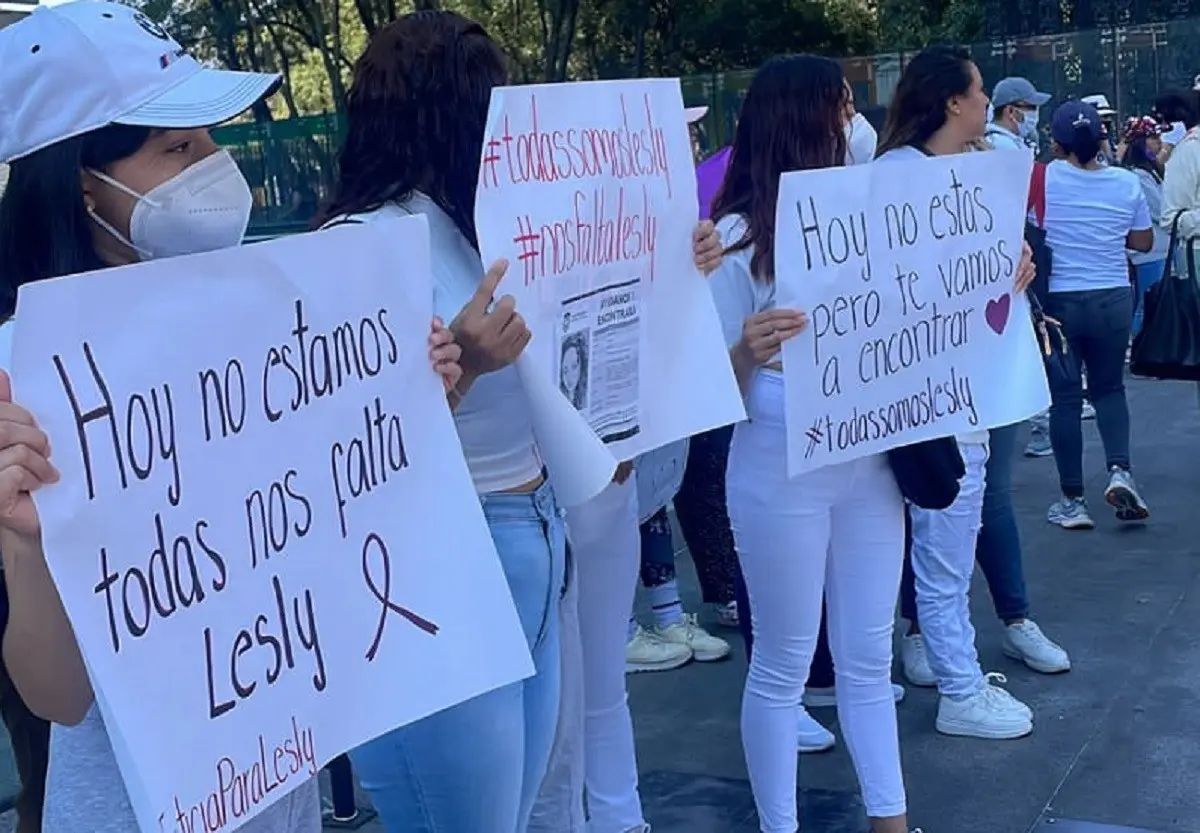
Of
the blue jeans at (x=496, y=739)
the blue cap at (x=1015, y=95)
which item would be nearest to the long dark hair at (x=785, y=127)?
the blue jeans at (x=496, y=739)

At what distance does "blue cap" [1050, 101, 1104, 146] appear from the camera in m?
6.52

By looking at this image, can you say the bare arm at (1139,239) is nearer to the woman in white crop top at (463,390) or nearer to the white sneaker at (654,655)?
the white sneaker at (654,655)

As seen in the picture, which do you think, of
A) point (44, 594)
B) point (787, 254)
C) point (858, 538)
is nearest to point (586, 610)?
point (858, 538)

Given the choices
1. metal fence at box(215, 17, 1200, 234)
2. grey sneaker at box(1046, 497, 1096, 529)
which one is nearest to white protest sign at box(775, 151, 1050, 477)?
grey sneaker at box(1046, 497, 1096, 529)

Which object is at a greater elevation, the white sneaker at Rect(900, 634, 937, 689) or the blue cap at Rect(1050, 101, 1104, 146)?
the blue cap at Rect(1050, 101, 1104, 146)

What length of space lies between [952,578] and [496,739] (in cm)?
247

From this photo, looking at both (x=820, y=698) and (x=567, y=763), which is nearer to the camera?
(x=567, y=763)

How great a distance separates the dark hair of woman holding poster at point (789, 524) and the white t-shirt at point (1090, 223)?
3410 mm

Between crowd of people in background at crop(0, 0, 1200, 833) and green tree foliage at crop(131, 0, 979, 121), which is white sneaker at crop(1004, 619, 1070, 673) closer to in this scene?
crowd of people in background at crop(0, 0, 1200, 833)

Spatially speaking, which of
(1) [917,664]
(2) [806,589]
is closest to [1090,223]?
(1) [917,664]

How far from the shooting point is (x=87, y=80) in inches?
73.8

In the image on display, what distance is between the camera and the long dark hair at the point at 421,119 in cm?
246

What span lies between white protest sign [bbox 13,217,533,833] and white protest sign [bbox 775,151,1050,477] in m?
1.22

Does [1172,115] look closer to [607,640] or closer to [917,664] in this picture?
[917,664]
